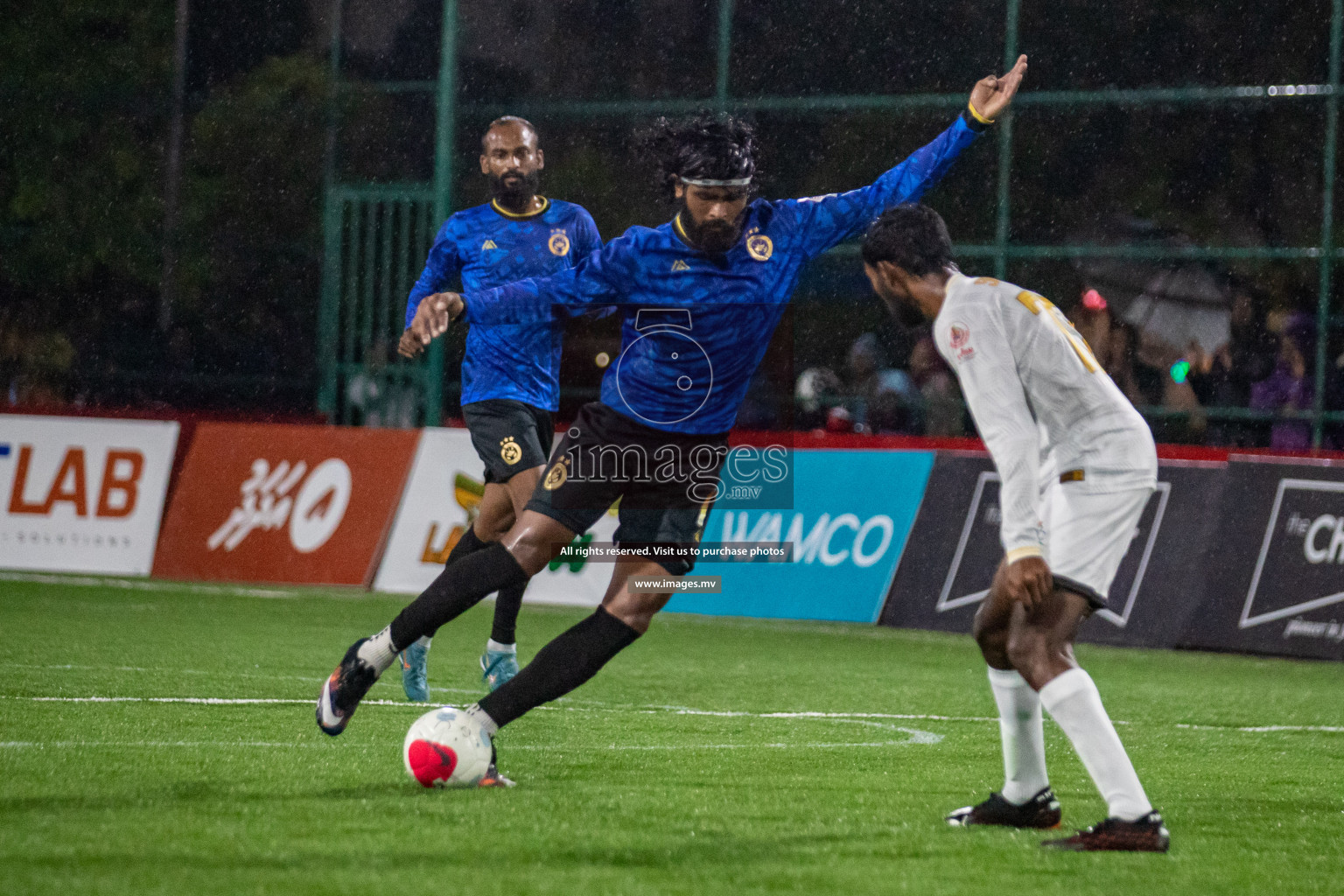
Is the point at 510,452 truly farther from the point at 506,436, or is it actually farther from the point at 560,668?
the point at 560,668

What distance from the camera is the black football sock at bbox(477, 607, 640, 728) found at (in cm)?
568

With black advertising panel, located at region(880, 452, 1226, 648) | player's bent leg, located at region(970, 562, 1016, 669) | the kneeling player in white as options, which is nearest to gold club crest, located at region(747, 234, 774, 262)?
the kneeling player in white

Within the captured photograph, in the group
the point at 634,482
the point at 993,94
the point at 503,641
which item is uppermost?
the point at 993,94

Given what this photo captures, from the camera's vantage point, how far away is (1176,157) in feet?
55.8

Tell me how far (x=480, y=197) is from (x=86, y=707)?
47.8 feet

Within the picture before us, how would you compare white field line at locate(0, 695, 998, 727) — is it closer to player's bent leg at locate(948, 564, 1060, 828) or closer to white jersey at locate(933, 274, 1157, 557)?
player's bent leg at locate(948, 564, 1060, 828)

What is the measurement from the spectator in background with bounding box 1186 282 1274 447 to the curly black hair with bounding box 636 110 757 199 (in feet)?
33.2

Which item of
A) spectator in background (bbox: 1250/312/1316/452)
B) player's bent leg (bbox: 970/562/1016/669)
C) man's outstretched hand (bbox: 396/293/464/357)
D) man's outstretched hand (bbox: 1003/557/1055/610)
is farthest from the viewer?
spectator in background (bbox: 1250/312/1316/452)

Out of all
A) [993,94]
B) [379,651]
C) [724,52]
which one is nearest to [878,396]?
[724,52]

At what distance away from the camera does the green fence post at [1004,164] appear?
53.4 feet

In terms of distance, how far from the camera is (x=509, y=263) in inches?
336

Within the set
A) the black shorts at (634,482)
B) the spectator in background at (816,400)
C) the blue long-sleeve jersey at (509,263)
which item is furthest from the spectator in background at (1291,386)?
the black shorts at (634,482)

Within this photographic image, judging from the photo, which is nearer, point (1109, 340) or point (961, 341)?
point (961, 341)

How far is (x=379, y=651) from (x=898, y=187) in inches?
88.3
